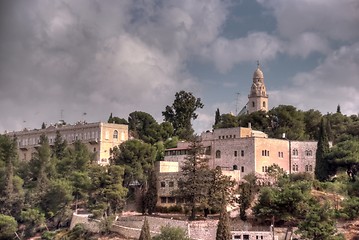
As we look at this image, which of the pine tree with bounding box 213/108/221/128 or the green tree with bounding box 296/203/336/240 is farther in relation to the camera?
the pine tree with bounding box 213/108/221/128

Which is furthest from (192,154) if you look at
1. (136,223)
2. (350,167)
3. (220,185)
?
(350,167)

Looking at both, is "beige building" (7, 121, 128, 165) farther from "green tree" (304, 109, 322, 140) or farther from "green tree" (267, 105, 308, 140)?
"green tree" (304, 109, 322, 140)

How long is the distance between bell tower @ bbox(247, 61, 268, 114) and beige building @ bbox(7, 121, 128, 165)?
673 inches

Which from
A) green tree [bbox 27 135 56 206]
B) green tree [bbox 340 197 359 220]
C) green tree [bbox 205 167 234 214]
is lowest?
green tree [bbox 340 197 359 220]

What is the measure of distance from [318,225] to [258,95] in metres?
39.5

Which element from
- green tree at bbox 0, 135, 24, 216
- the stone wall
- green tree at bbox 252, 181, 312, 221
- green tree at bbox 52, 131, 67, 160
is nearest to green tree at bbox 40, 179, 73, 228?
the stone wall

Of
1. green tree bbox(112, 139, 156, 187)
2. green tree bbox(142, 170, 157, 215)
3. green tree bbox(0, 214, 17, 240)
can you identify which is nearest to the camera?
green tree bbox(142, 170, 157, 215)

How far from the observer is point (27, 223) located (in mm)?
62469

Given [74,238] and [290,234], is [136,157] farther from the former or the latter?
[290,234]

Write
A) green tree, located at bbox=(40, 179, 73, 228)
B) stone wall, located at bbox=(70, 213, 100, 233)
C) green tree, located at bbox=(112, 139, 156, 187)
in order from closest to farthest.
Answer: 1. stone wall, located at bbox=(70, 213, 100, 233)
2. green tree, located at bbox=(40, 179, 73, 228)
3. green tree, located at bbox=(112, 139, 156, 187)

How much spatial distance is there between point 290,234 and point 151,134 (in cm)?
3639

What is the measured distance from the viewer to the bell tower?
84.7 m

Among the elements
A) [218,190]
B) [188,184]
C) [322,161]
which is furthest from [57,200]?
[322,161]

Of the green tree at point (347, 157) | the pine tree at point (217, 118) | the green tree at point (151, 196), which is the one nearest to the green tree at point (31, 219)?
the green tree at point (151, 196)
